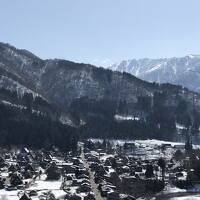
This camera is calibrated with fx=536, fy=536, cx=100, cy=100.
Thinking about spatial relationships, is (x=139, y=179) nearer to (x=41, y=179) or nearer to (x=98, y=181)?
(x=98, y=181)

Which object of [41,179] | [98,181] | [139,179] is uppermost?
[139,179]

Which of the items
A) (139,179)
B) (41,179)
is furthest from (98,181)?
(41,179)

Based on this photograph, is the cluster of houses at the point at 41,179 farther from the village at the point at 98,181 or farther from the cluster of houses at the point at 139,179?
the cluster of houses at the point at 139,179

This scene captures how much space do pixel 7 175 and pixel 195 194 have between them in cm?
5070

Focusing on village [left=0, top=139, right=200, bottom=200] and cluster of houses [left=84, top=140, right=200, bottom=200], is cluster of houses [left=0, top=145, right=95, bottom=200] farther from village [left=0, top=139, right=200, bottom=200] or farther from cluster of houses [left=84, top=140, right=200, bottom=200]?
cluster of houses [left=84, top=140, right=200, bottom=200]

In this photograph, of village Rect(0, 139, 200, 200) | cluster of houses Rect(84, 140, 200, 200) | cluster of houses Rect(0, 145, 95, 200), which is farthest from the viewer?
cluster of houses Rect(84, 140, 200, 200)

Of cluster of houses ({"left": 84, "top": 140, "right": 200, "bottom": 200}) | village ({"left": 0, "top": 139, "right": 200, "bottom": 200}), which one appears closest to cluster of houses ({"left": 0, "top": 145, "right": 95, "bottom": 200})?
village ({"left": 0, "top": 139, "right": 200, "bottom": 200})

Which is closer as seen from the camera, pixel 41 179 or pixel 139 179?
pixel 139 179

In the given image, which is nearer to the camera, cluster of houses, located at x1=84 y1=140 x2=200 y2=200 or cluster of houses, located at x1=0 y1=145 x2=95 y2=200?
cluster of houses, located at x1=0 y1=145 x2=95 y2=200

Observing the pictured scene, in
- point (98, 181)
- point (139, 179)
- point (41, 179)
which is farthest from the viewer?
point (41, 179)

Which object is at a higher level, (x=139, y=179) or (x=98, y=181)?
(x=139, y=179)

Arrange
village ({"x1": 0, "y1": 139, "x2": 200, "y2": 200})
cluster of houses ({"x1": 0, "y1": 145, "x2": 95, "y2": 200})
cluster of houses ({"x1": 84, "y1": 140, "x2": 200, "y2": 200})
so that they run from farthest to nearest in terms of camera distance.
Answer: cluster of houses ({"x1": 84, "y1": 140, "x2": 200, "y2": 200}), village ({"x1": 0, "y1": 139, "x2": 200, "y2": 200}), cluster of houses ({"x1": 0, "y1": 145, "x2": 95, "y2": 200})

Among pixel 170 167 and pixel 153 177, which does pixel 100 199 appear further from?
pixel 170 167

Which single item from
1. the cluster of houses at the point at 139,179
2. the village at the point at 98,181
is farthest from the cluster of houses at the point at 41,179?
the cluster of houses at the point at 139,179
